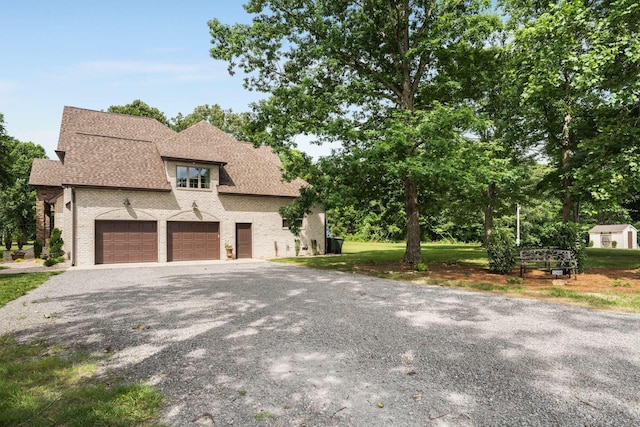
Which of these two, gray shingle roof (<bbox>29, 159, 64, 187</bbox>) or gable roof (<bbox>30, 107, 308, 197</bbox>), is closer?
gable roof (<bbox>30, 107, 308, 197</bbox>)

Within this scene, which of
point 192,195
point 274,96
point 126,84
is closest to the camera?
point 126,84

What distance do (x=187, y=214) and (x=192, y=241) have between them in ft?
5.42

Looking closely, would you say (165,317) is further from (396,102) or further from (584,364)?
(396,102)

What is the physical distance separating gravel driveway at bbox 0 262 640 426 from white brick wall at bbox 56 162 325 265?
1059 cm

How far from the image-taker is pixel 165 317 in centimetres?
697

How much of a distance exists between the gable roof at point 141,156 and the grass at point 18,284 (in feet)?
19.9

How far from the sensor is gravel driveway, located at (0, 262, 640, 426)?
332 centimetres

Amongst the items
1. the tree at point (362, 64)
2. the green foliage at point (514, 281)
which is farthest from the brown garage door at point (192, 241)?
the green foliage at point (514, 281)

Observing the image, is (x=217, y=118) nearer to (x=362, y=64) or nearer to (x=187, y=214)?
(x=187, y=214)

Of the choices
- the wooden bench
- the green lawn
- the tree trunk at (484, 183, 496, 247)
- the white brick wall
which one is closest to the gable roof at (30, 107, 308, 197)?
the white brick wall

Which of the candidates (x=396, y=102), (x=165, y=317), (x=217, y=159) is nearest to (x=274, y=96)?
(x=396, y=102)

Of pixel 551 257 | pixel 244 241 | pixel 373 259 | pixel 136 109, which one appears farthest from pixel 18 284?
pixel 136 109

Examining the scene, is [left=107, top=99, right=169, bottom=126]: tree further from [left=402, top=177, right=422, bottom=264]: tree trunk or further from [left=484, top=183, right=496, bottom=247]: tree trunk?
[left=484, top=183, right=496, bottom=247]: tree trunk

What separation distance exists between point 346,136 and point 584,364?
11.7m
